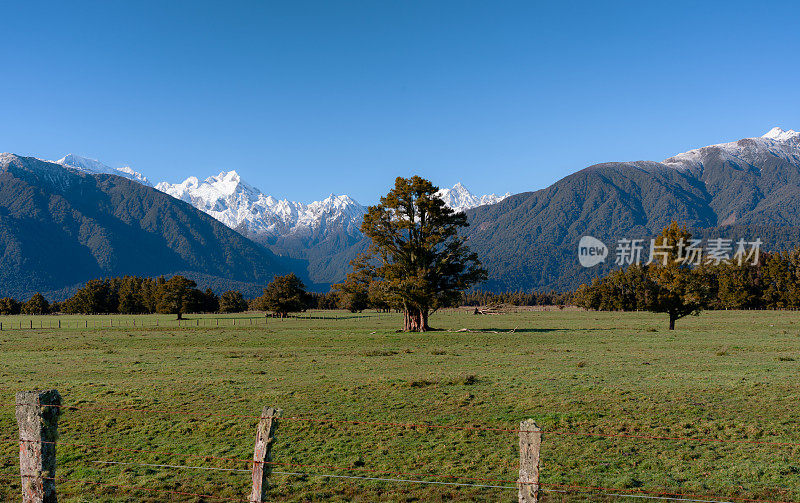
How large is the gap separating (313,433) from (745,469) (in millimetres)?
10668

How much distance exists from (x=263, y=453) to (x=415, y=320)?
171 feet

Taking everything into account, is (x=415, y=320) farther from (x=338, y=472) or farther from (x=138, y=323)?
(x=138, y=323)

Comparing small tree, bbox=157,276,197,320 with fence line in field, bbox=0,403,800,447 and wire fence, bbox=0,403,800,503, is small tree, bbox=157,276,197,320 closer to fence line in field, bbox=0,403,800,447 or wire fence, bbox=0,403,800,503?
fence line in field, bbox=0,403,800,447

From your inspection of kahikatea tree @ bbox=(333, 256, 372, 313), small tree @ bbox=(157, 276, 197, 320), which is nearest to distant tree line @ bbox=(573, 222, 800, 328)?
kahikatea tree @ bbox=(333, 256, 372, 313)

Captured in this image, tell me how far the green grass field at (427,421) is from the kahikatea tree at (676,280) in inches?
983

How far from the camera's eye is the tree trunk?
58031 mm

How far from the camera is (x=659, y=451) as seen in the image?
13.0 m

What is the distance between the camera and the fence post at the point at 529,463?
701cm

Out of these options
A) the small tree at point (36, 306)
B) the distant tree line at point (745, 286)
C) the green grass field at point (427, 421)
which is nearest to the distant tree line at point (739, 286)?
the distant tree line at point (745, 286)

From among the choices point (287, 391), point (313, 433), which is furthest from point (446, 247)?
point (313, 433)

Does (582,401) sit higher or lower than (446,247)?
lower

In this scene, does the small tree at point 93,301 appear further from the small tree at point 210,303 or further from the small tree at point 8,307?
the small tree at point 210,303

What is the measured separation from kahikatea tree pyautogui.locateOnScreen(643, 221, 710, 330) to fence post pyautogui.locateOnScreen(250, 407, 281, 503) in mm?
55769

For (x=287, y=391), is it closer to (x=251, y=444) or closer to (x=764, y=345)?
(x=251, y=444)
